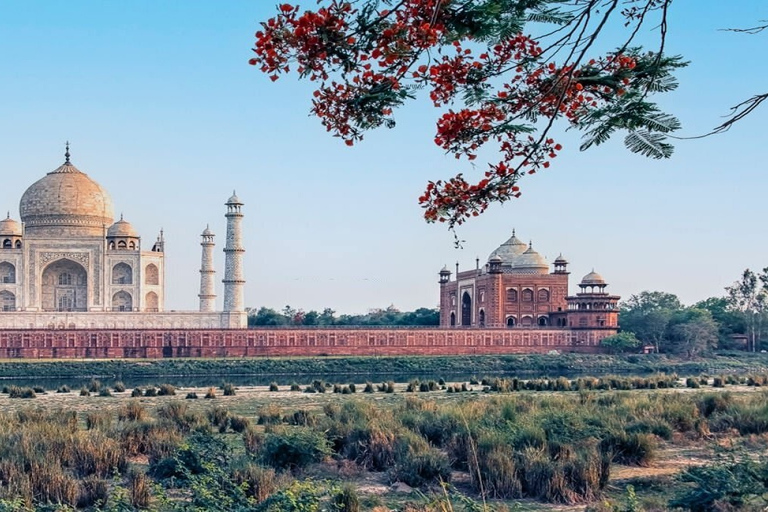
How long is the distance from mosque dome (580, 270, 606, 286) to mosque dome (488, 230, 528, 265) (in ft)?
23.8

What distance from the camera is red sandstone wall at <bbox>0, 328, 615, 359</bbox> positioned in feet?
156

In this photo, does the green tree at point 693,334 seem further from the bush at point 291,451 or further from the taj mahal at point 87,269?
the bush at point 291,451

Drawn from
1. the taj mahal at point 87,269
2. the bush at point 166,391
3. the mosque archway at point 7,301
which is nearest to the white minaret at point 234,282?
the taj mahal at point 87,269

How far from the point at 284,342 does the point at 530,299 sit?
1580 cm

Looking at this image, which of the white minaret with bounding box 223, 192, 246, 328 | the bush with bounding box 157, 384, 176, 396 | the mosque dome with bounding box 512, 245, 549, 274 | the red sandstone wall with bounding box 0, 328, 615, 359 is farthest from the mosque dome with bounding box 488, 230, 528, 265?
the bush with bounding box 157, 384, 176, 396

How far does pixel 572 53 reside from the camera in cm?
602

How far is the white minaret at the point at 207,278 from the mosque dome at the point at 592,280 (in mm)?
21146

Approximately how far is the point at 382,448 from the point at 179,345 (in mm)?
38779

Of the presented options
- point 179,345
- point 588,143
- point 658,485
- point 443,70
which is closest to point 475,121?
point 443,70

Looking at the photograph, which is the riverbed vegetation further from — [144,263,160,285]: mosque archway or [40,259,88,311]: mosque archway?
[40,259,88,311]: mosque archway

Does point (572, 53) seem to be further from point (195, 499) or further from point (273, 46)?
point (195, 499)

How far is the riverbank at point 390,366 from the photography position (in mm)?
41469

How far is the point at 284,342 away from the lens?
50.8m

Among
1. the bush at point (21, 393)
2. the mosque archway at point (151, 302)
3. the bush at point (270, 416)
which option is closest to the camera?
the bush at point (270, 416)
